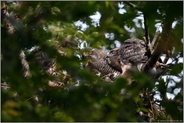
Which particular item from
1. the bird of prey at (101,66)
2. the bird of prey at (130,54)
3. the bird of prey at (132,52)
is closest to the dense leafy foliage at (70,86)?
the bird of prey at (130,54)

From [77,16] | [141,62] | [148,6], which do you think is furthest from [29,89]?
[141,62]

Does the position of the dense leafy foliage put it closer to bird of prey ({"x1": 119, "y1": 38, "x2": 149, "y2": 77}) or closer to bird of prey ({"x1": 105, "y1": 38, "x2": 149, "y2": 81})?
bird of prey ({"x1": 105, "y1": 38, "x2": 149, "y2": 81})

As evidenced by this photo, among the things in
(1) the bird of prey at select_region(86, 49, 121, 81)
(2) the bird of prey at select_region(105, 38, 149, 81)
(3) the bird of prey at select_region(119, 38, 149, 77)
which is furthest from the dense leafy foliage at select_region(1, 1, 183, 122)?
(1) the bird of prey at select_region(86, 49, 121, 81)

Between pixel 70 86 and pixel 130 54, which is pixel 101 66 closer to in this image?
pixel 130 54

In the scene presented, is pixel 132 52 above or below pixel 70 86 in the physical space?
above

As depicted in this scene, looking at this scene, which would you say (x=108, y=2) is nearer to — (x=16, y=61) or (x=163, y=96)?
(x=163, y=96)

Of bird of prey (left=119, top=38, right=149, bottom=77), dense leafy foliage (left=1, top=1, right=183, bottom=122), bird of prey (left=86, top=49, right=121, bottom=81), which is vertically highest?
bird of prey (left=86, top=49, right=121, bottom=81)

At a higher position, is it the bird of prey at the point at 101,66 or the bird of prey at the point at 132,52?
the bird of prey at the point at 101,66

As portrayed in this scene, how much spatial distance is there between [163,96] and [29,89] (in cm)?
96

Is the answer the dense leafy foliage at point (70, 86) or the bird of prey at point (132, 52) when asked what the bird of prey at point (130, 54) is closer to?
the bird of prey at point (132, 52)

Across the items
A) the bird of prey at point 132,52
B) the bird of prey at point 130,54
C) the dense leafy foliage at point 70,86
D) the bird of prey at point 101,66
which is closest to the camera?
the dense leafy foliage at point 70,86

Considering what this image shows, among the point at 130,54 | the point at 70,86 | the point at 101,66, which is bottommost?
the point at 70,86

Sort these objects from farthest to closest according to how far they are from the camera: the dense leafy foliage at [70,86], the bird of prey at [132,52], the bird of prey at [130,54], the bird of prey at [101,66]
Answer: the bird of prey at [101,66]
the bird of prey at [132,52]
the bird of prey at [130,54]
the dense leafy foliage at [70,86]

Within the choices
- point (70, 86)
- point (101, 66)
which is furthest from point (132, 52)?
point (70, 86)
